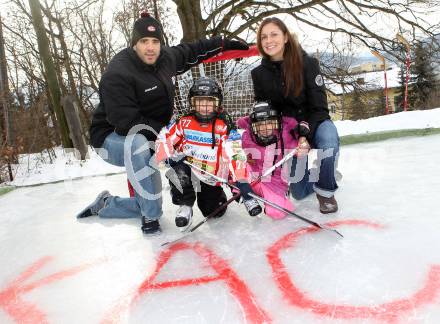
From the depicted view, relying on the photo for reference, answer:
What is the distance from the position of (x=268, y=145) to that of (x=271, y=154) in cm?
6

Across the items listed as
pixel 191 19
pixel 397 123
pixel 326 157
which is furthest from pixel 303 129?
pixel 191 19

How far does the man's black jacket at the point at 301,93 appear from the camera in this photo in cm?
224

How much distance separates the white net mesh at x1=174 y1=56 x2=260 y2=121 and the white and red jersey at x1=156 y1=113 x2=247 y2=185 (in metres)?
1.49

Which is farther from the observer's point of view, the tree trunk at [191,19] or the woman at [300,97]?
the tree trunk at [191,19]

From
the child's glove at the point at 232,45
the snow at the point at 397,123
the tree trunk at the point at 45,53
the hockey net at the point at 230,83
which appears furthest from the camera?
the tree trunk at the point at 45,53

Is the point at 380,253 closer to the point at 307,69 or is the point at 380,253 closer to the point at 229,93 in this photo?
the point at 307,69

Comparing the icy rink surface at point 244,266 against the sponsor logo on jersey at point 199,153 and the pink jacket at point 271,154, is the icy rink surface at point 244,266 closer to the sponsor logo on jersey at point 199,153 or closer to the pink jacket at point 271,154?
the pink jacket at point 271,154

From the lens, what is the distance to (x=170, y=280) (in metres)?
1.55

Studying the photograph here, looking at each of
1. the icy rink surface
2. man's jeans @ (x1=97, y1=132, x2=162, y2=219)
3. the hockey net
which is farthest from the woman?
the hockey net

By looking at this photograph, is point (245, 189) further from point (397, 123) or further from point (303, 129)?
point (397, 123)

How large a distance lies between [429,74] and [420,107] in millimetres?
2435

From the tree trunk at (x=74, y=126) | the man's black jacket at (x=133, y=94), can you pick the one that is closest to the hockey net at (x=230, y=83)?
the man's black jacket at (x=133, y=94)

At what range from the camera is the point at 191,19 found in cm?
687

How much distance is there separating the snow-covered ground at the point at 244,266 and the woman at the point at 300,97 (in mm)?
157
